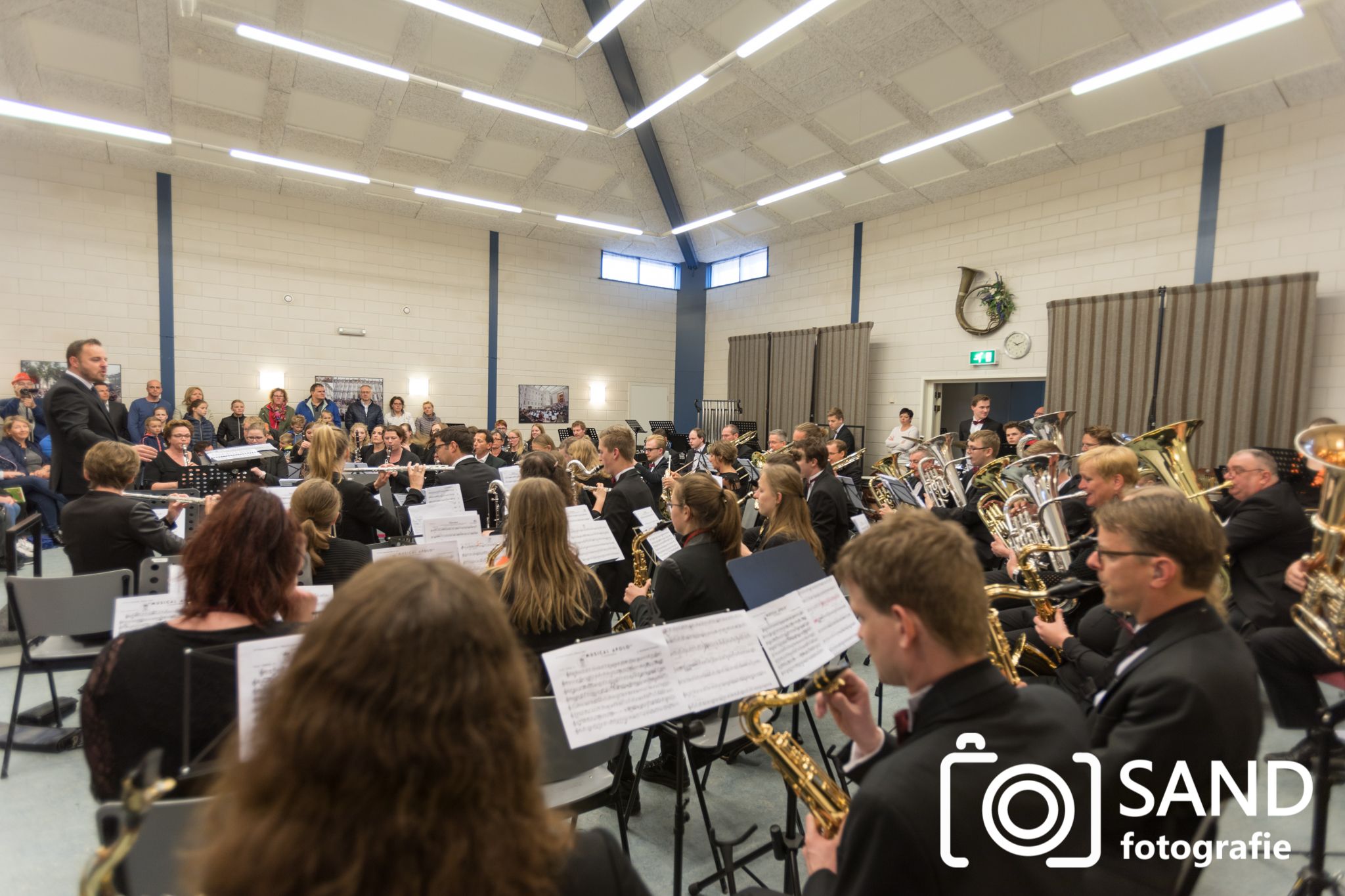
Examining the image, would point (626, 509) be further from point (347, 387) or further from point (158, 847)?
point (347, 387)

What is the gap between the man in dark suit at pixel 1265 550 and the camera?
11.0 feet

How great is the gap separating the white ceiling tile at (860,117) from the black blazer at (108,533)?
902cm

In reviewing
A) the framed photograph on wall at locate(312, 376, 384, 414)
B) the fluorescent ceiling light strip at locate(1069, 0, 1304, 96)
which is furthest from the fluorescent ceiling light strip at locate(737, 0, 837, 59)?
the framed photograph on wall at locate(312, 376, 384, 414)

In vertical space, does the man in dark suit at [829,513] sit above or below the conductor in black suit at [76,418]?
below

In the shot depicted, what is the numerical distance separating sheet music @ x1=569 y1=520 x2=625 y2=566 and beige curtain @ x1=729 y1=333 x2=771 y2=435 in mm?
10307

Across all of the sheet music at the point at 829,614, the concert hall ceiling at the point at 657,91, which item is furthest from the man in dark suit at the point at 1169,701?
the concert hall ceiling at the point at 657,91

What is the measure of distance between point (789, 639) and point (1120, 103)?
8.97m

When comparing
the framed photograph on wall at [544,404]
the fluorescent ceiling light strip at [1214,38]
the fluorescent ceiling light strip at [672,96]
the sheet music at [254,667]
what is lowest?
the sheet music at [254,667]

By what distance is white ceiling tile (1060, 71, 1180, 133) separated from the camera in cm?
753

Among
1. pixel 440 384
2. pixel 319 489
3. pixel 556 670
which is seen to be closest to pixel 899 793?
pixel 556 670

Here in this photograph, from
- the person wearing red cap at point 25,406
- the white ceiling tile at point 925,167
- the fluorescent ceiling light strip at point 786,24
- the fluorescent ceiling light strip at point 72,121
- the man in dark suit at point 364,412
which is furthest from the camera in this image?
the man in dark suit at point 364,412

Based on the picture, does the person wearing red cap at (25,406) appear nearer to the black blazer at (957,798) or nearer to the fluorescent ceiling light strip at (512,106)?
the fluorescent ceiling light strip at (512,106)

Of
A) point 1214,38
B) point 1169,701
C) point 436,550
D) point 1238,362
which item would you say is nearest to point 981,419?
point 1238,362

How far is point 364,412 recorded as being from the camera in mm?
11383
